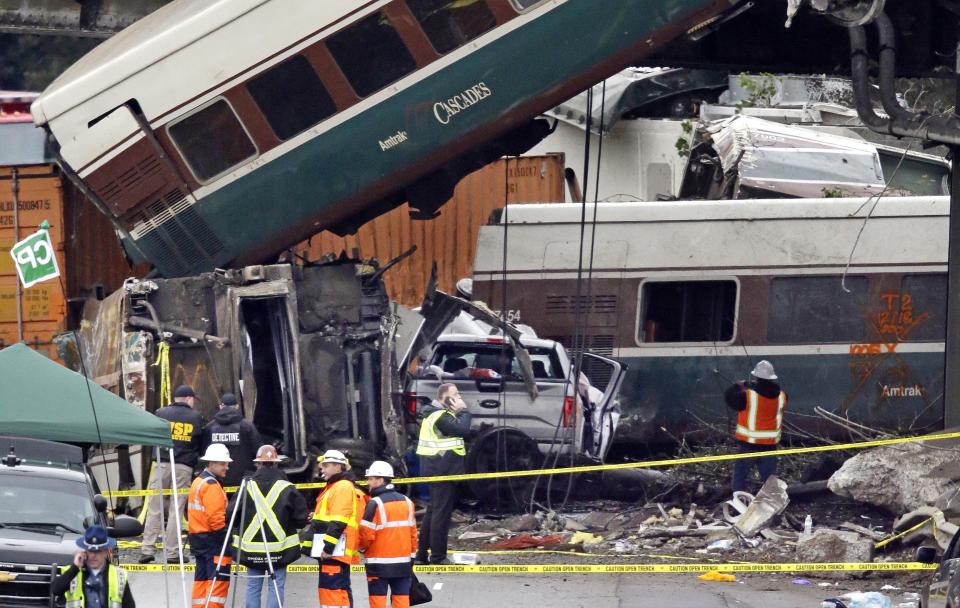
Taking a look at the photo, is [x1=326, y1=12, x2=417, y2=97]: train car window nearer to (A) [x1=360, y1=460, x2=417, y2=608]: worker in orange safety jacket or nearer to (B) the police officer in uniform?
(A) [x1=360, y1=460, x2=417, y2=608]: worker in orange safety jacket

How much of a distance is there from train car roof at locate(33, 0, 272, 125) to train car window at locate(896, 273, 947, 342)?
300 inches

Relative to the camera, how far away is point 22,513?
9.76m

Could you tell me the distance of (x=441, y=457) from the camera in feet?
40.7

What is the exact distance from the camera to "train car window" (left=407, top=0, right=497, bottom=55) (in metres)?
13.6

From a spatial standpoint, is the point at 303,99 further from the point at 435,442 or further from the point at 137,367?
the point at 435,442

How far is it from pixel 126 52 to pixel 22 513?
18.4 ft

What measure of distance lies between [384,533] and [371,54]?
5596mm

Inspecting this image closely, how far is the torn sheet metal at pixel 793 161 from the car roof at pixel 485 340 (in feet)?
11.9

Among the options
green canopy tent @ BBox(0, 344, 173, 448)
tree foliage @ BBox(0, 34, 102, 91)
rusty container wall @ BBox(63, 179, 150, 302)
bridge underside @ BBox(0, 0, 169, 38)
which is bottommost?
green canopy tent @ BBox(0, 344, 173, 448)

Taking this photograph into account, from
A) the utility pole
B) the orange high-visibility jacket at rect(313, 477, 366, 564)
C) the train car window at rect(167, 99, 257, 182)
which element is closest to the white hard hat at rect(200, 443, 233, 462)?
the orange high-visibility jacket at rect(313, 477, 366, 564)

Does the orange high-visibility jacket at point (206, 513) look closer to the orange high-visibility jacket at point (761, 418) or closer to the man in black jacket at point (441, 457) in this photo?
the man in black jacket at point (441, 457)

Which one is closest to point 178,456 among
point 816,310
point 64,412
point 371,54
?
point 64,412

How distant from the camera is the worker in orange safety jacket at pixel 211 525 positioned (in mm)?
10344

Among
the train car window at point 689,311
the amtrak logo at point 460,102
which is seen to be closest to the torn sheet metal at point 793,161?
the train car window at point 689,311
